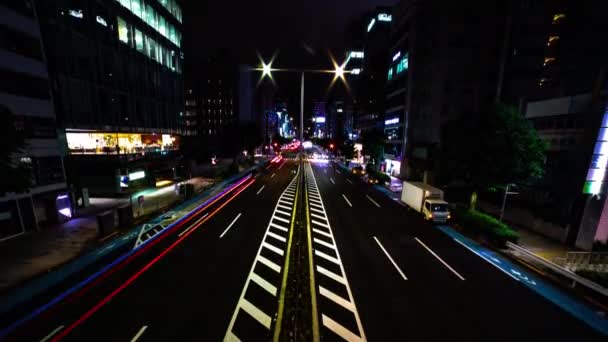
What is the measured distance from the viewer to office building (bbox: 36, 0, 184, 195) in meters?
23.9

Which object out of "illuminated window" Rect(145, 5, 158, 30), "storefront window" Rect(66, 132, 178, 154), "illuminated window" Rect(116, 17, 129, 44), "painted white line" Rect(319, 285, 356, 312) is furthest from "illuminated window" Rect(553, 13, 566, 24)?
"storefront window" Rect(66, 132, 178, 154)

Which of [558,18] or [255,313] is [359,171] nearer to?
[255,313]

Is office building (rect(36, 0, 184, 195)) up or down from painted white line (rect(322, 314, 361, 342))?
up

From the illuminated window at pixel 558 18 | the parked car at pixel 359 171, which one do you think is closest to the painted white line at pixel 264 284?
the parked car at pixel 359 171

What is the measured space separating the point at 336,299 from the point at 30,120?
2605 cm

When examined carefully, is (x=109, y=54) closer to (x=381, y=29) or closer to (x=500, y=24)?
(x=500, y=24)

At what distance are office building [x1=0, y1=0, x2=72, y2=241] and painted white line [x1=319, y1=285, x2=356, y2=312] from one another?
20.1 m

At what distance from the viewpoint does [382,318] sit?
9.40 m

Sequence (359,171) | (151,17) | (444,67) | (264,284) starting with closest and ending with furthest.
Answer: (264,284), (151,17), (444,67), (359,171)

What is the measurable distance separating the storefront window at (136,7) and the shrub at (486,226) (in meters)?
45.6

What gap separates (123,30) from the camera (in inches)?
1214

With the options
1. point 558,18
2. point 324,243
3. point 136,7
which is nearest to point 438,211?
point 324,243

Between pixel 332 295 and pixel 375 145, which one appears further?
pixel 375 145

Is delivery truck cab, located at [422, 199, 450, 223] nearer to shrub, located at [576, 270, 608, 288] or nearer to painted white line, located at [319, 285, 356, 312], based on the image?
shrub, located at [576, 270, 608, 288]
